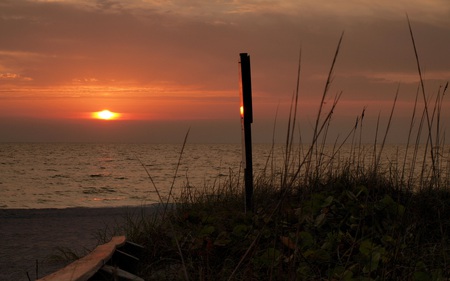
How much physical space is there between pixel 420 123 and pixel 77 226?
4.93 meters

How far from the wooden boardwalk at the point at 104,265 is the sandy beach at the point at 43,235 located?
0.80 meters

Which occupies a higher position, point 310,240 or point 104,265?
point 310,240

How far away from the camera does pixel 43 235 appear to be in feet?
22.2

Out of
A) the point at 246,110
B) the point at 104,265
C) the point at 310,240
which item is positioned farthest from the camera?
the point at 246,110

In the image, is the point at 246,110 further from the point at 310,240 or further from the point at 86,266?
the point at 86,266

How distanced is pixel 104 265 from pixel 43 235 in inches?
129

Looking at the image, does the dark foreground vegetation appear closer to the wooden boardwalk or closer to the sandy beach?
the wooden boardwalk

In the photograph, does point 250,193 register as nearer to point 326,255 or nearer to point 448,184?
point 326,255

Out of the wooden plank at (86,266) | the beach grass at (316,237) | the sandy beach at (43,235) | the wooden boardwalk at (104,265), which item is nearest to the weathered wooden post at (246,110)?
the beach grass at (316,237)

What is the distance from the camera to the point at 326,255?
4074mm

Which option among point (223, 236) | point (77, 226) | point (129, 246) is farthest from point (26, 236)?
point (223, 236)

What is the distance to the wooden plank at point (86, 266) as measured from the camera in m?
3.30

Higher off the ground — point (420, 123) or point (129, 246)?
point (420, 123)

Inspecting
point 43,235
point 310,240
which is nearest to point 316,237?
point 310,240
